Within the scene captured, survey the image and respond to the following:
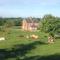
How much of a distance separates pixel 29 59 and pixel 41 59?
1337mm

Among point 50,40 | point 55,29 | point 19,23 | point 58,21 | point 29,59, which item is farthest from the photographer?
point 19,23

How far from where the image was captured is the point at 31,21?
116312 millimetres

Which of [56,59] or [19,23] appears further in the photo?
[19,23]

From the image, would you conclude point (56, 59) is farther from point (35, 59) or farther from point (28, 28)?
point (28, 28)

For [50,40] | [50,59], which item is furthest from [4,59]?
[50,40]

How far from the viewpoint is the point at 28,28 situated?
377ft

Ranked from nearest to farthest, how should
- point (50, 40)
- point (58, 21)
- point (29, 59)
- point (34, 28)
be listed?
point (29, 59)
point (50, 40)
point (58, 21)
point (34, 28)

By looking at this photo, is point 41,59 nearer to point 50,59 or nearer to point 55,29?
point 50,59

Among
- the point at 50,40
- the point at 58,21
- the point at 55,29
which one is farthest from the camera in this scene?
the point at 58,21

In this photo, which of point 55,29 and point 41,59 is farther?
point 55,29

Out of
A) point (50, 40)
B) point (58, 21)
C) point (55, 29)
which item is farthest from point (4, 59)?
point (58, 21)

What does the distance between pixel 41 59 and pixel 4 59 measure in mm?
Result: 3770

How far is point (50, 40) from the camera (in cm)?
4566

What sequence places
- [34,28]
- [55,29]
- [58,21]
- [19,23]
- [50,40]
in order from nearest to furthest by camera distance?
[50,40], [55,29], [58,21], [34,28], [19,23]
